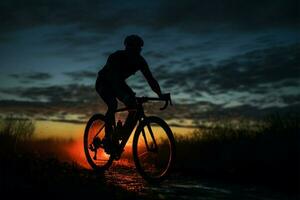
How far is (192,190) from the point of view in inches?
336

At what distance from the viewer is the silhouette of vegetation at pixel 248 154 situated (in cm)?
1120

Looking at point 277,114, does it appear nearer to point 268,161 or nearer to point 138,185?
point 268,161

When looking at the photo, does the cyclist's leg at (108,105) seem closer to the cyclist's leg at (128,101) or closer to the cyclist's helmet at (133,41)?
the cyclist's leg at (128,101)

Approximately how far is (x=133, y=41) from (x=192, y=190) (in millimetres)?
2812

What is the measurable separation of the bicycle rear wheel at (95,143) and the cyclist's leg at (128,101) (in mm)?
1097

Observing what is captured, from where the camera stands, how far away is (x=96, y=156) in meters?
10.4

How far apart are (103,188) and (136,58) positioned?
2.75 metres

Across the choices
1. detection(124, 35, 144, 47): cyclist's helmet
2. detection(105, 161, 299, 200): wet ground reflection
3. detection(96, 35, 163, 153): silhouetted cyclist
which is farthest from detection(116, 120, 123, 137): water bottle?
detection(124, 35, 144, 47): cyclist's helmet

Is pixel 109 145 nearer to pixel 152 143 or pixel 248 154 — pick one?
pixel 152 143

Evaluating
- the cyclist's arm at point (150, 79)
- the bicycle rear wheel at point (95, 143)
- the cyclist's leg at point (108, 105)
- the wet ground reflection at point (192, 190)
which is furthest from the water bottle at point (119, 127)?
the cyclist's arm at point (150, 79)

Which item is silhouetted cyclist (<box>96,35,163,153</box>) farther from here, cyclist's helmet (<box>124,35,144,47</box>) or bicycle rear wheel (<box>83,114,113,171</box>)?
bicycle rear wheel (<box>83,114,113,171</box>)

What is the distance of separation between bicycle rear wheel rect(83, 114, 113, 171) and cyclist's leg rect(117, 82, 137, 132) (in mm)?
1097

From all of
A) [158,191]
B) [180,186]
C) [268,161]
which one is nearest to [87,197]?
[158,191]

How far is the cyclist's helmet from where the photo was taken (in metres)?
8.96
